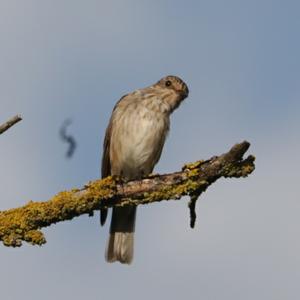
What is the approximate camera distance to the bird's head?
10395mm

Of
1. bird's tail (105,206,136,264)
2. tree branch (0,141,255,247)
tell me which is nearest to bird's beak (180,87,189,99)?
bird's tail (105,206,136,264)

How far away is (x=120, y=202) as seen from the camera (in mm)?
7125

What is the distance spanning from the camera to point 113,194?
7102mm

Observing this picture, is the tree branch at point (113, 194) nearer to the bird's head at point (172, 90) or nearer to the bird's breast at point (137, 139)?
the bird's breast at point (137, 139)

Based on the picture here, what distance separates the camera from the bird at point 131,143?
989 centimetres

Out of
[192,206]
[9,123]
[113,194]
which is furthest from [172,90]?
[9,123]

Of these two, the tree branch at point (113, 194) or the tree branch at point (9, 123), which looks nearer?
the tree branch at point (9, 123)

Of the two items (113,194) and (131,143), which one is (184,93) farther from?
(113,194)

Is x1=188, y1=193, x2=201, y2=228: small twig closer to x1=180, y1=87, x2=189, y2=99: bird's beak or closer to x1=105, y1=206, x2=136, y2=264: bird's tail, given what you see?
x1=105, y1=206, x2=136, y2=264: bird's tail

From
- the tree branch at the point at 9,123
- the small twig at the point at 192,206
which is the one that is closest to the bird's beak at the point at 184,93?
the small twig at the point at 192,206

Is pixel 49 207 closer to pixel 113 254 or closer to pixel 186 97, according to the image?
pixel 113 254

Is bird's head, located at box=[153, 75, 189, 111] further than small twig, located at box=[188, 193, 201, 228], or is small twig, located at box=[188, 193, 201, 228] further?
bird's head, located at box=[153, 75, 189, 111]

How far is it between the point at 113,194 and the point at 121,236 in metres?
2.99

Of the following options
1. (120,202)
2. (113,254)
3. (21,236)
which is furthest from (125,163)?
(21,236)
